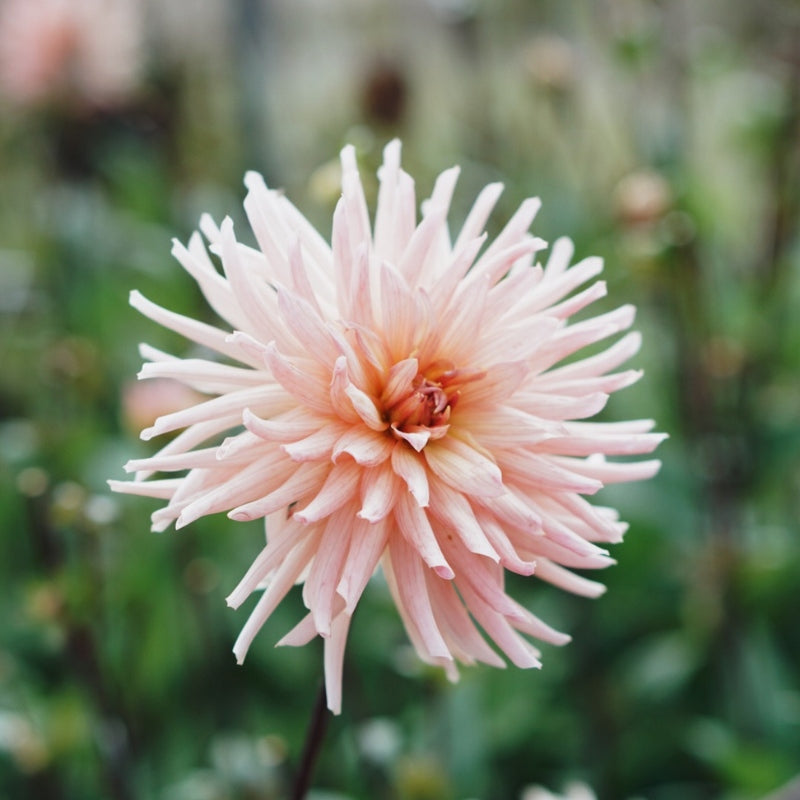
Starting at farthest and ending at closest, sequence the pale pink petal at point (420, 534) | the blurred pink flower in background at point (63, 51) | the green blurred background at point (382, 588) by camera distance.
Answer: the blurred pink flower in background at point (63, 51) → the green blurred background at point (382, 588) → the pale pink petal at point (420, 534)

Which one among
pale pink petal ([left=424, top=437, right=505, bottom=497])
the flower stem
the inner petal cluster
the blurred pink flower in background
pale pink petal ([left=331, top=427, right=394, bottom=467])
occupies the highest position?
the blurred pink flower in background

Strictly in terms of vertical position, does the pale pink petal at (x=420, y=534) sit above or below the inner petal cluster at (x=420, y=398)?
below

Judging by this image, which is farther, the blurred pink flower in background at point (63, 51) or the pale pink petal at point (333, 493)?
the blurred pink flower in background at point (63, 51)

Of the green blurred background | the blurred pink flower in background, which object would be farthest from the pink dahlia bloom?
the blurred pink flower in background

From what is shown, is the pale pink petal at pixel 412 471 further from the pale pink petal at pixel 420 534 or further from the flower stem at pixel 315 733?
the flower stem at pixel 315 733

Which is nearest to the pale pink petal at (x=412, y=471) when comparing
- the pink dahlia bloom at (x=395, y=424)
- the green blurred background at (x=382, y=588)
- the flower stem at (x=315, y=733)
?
the pink dahlia bloom at (x=395, y=424)

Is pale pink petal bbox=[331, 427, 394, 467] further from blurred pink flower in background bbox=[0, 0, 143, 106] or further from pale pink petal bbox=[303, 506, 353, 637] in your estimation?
blurred pink flower in background bbox=[0, 0, 143, 106]
